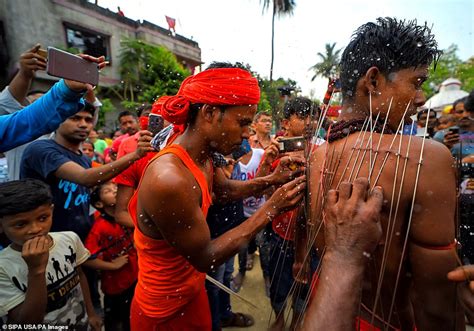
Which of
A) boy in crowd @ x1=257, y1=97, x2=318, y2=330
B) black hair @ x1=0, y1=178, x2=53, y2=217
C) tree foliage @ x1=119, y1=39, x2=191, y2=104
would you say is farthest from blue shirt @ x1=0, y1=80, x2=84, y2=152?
tree foliage @ x1=119, y1=39, x2=191, y2=104

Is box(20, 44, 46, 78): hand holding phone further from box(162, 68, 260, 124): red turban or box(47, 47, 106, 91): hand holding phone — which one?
box(162, 68, 260, 124): red turban

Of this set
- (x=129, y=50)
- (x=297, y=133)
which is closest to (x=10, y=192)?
(x=297, y=133)

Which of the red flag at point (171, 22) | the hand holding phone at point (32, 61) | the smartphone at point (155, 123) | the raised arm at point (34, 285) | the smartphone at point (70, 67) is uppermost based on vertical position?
the red flag at point (171, 22)

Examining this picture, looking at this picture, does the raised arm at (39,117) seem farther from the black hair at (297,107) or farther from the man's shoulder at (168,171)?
the black hair at (297,107)

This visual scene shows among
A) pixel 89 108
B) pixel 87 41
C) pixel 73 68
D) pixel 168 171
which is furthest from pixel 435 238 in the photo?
pixel 87 41

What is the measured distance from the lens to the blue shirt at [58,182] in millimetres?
2555

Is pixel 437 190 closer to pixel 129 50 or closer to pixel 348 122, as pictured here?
pixel 348 122

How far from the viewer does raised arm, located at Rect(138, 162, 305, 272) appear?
1.49 meters

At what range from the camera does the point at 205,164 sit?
2.03 m

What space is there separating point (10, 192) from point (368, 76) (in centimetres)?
233

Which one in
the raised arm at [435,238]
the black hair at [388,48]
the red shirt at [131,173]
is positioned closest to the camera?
the raised arm at [435,238]

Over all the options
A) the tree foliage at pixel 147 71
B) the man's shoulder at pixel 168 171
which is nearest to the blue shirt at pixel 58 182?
the man's shoulder at pixel 168 171

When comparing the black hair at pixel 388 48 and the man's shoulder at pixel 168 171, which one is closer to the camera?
the black hair at pixel 388 48

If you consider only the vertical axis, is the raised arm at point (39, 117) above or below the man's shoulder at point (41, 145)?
above
